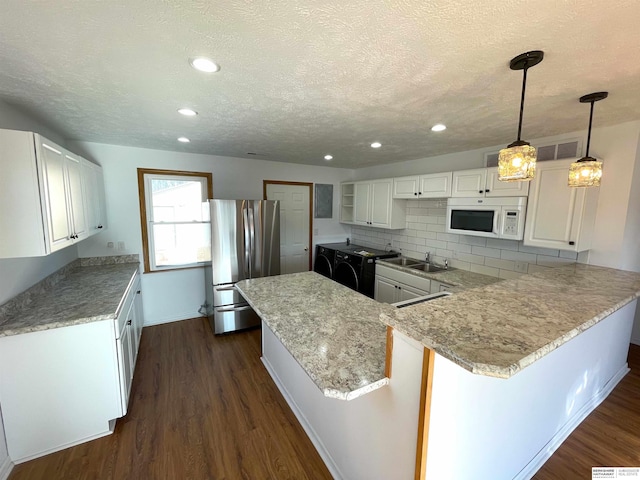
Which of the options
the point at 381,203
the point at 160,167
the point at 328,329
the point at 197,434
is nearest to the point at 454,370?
the point at 328,329

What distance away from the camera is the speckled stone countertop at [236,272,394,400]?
1.13 meters

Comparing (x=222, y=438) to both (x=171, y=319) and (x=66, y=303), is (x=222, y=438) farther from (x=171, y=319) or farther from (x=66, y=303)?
(x=171, y=319)

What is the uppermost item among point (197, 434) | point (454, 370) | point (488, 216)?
point (488, 216)

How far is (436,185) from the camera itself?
3266 millimetres

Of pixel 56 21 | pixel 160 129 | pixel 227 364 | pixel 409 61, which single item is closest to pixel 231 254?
pixel 227 364

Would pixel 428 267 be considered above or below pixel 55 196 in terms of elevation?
below

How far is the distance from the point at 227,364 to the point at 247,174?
8.57ft

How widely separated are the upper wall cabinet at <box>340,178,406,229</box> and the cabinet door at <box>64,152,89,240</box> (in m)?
3.48

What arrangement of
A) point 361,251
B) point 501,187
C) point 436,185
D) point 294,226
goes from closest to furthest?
point 501,187 → point 436,185 → point 361,251 → point 294,226

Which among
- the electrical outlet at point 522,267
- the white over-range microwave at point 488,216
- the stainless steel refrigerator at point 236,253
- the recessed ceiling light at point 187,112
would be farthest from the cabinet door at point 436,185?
the recessed ceiling light at point 187,112

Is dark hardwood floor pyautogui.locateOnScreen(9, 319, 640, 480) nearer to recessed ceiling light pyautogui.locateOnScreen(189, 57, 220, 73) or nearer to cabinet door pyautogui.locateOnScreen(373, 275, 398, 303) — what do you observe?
cabinet door pyautogui.locateOnScreen(373, 275, 398, 303)

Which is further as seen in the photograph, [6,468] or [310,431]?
[310,431]

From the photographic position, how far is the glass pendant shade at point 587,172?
1.70 meters

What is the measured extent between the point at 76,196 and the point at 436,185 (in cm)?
359
